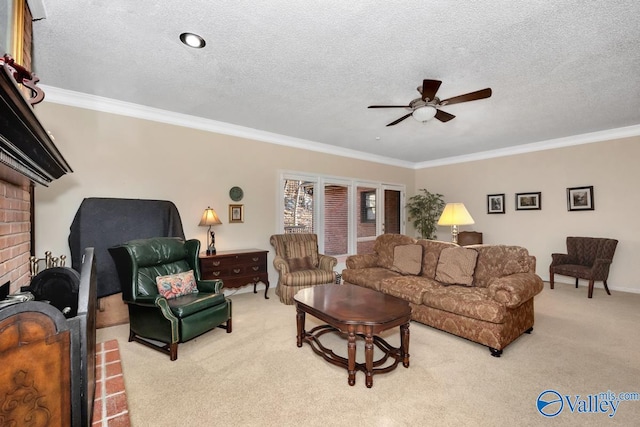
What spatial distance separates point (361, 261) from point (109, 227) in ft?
10.8

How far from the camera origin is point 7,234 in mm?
1709

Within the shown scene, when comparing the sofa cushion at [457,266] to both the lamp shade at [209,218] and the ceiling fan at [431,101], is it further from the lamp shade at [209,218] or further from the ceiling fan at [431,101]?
the lamp shade at [209,218]

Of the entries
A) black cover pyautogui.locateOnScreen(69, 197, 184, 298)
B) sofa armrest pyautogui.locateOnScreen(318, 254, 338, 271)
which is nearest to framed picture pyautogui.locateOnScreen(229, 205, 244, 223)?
black cover pyautogui.locateOnScreen(69, 197, 184, 298)

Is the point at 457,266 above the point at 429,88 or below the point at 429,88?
below

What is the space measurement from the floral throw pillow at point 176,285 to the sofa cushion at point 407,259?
8.59 ft

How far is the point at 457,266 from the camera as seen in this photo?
3.40m

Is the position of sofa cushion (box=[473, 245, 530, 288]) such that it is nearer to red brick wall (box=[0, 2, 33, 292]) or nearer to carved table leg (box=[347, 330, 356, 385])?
carved table leg (box=[347, 330, 356, 385])

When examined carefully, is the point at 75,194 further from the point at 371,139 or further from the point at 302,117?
the point at 371,139

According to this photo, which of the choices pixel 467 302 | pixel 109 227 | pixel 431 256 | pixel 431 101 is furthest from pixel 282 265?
pixel 431 101

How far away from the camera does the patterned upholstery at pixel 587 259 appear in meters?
4.26

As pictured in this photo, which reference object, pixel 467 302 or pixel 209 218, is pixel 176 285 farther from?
pixel 467 302

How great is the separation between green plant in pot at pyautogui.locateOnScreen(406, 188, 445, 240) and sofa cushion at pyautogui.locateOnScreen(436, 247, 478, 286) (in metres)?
3.37

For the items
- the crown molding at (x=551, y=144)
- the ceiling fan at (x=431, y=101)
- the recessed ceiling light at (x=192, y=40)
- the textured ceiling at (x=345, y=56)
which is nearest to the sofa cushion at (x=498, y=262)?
the ceiling fan at (x=431, y=101)

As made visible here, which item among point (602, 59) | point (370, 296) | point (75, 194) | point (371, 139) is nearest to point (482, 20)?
point (602, 59)
